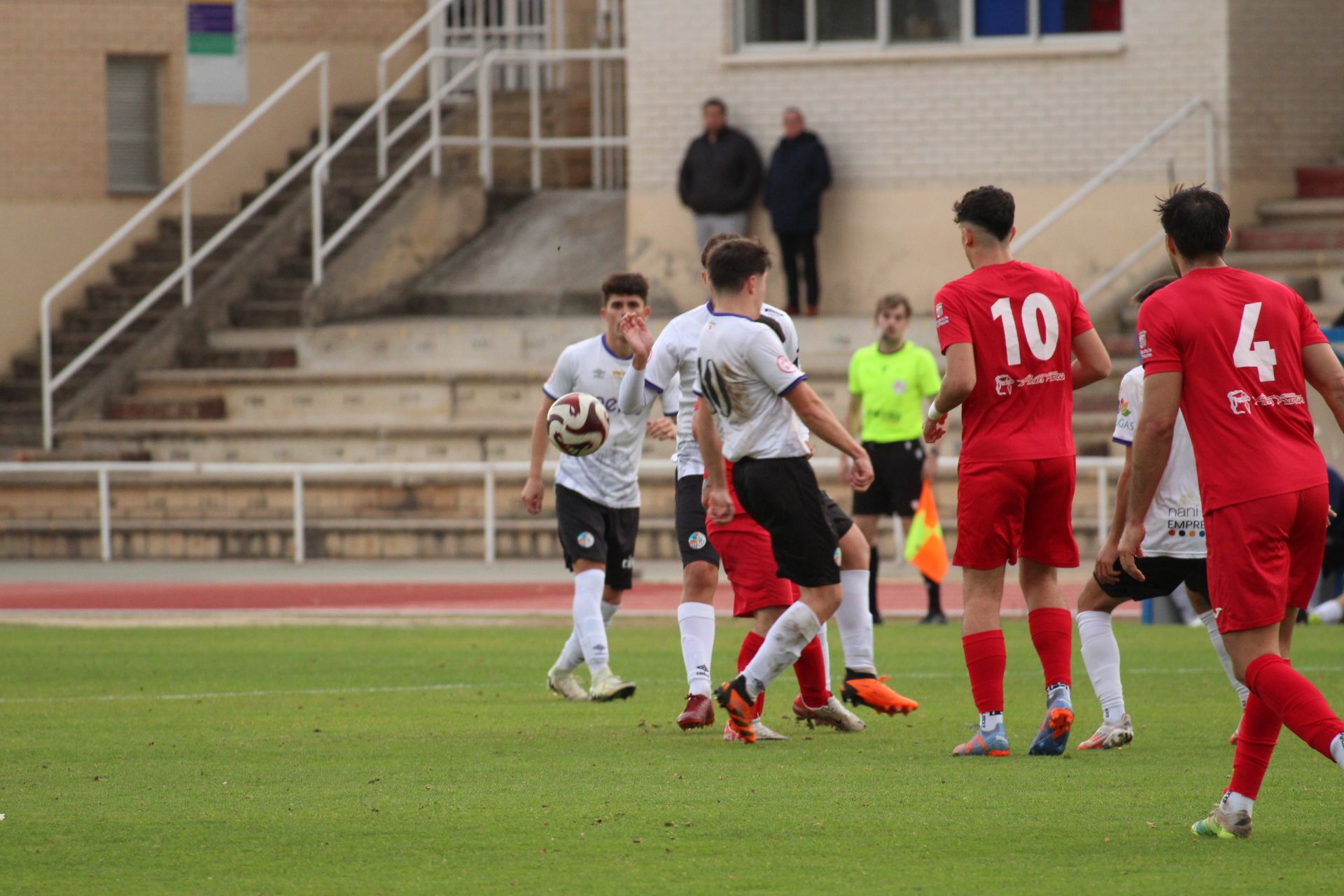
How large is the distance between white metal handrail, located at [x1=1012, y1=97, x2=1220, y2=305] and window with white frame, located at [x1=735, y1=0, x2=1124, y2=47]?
137cm

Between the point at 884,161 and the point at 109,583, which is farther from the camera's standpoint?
the point at 884,161

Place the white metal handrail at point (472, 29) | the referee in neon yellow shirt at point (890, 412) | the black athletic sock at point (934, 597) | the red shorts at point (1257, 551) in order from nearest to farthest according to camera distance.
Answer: the red shorts at point (1257, 551)
the referee in neon yellow shirt at point (890, 412)
the black athletic sock at point (934, 597)
the white metal handrail at point (472, 29)

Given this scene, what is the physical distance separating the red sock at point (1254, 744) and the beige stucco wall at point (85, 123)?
71.4 feet

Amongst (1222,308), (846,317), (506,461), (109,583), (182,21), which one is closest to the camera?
(1222,308)

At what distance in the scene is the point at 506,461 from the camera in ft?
70.9

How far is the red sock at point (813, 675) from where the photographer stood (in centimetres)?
905

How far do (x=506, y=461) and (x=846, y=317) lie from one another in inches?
174

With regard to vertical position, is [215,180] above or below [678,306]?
above

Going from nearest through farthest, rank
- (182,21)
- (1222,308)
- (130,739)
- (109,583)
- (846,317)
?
(1222,308) → (130,739) → (109,583) → (846,317) → (182,21)

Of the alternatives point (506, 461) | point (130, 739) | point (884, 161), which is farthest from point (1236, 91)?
point (130, 739)

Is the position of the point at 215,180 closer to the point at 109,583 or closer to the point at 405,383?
the point at 405,383

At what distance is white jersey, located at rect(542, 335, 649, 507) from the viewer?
10648mm

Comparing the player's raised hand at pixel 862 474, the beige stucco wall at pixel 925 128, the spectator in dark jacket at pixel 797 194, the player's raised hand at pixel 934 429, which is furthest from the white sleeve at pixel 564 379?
the beige stucco wall at pixel 925 128

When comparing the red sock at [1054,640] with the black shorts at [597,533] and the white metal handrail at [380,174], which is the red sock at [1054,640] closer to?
the black shorts at [597,533]
